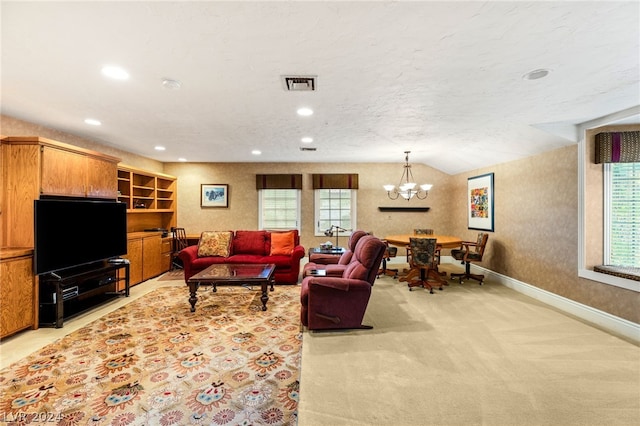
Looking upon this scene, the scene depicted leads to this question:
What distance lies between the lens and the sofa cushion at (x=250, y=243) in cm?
560

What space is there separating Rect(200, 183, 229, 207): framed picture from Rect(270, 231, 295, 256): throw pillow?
80.5 inches

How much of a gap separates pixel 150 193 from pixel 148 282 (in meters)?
Answer: 1.96

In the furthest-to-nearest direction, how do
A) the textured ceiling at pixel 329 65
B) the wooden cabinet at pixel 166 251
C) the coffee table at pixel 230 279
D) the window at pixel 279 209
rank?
the window at pixel 279 209 → the wooden cabinet at pixel 166 251 → the coffee table at pixel 230 279 → the textured ceiling at pixel 329 65

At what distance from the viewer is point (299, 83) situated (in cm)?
244

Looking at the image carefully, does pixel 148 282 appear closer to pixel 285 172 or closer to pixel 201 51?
pixel 285 172

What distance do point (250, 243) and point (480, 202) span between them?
484 centimetres

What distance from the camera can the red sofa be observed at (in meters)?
4.85

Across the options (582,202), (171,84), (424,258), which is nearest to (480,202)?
(424,258)

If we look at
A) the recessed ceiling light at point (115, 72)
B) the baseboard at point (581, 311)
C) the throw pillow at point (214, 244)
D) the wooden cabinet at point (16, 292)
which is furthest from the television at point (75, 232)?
the baseboard at point (581, 311)

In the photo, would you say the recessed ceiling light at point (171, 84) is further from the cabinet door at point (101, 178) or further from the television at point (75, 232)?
the cabinet door at point (101, 178)

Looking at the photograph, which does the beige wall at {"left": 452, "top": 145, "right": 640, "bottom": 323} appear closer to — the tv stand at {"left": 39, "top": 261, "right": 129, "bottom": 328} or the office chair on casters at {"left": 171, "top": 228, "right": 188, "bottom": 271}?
the tv stand at {"left": 39, "top": 261, "right": 129, "bottom": 328}

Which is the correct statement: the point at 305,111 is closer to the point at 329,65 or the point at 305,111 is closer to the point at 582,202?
the point at 329,65

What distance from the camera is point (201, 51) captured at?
76.5 inches

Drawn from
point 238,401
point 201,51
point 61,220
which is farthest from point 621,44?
point 61,220
